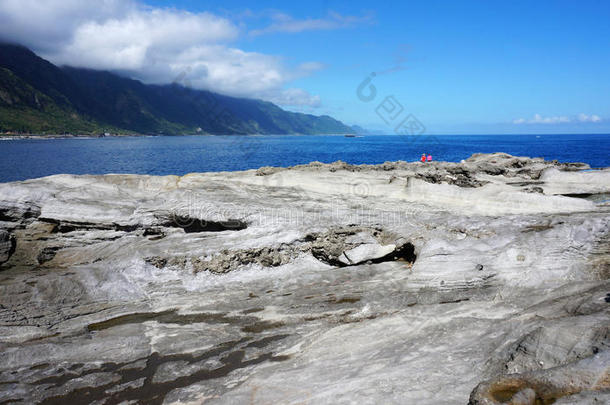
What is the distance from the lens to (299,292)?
1118 cm

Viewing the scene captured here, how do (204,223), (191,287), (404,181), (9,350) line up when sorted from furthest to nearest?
(404,181), (204,223), (191,287), (9,350)

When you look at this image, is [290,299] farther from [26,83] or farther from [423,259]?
[26,83]

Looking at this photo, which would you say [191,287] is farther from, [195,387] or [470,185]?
[470,185]

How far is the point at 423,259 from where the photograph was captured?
11.3 m

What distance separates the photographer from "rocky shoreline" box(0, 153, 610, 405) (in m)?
6.41

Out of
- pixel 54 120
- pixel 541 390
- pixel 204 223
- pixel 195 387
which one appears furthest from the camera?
pixel 54 120

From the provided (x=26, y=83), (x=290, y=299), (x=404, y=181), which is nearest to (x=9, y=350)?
(x=290, y=299)

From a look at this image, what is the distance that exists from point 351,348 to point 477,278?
4.54 m

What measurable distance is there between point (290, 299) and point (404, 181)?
8303 millimetres

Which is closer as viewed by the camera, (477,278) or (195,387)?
(195,387)

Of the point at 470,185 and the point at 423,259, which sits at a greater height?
the point at 470,185

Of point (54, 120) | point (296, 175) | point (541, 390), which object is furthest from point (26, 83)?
point (541, 390)

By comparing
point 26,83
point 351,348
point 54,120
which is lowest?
point 351,348

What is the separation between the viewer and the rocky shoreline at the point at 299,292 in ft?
21.0
